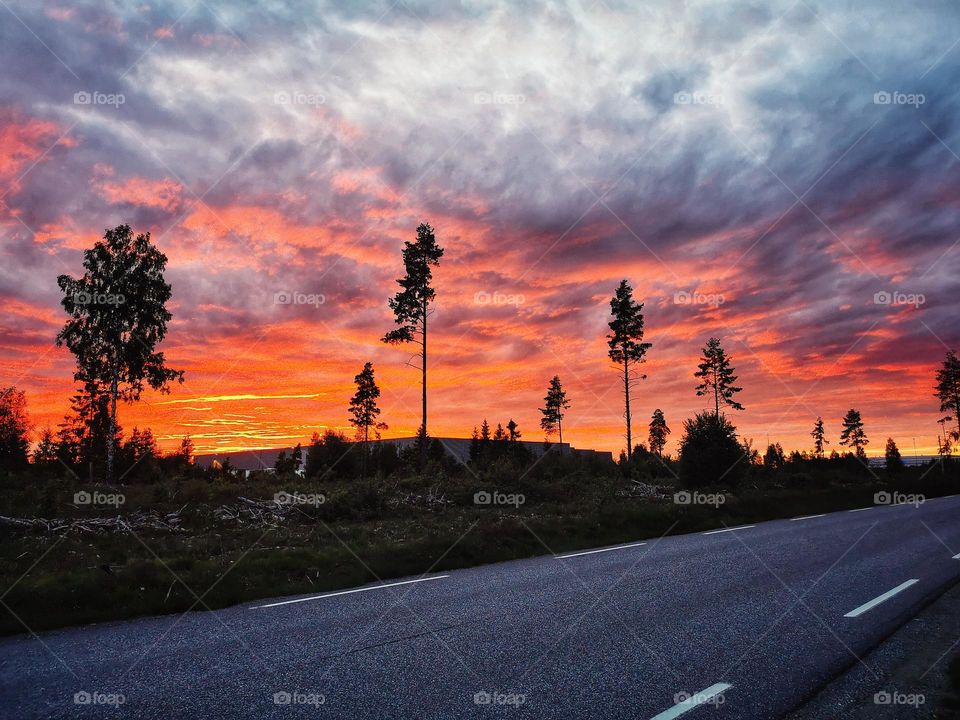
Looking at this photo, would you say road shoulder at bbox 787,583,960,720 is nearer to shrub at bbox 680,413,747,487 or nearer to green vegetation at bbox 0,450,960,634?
green vegetation at bbox 0,450,960,634

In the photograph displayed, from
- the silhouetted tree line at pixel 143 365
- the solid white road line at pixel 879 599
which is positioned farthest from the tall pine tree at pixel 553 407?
the solid white road line at pixel 879 599

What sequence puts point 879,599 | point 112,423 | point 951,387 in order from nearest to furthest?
point 879,599, point 112,423, point 951,387

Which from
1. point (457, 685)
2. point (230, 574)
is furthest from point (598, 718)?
point (230, 574)

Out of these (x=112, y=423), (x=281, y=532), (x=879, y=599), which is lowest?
(x=281, y=532)

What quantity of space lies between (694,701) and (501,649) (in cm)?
206

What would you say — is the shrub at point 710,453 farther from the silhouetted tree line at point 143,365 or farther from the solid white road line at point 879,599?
the solid white road line at point 879,599

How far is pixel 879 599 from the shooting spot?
819cm

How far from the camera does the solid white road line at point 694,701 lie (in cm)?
438

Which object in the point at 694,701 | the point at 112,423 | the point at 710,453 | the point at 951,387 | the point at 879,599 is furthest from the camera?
the point at 951,387

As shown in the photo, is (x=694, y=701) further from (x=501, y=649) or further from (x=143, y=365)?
(x=143, y=365)

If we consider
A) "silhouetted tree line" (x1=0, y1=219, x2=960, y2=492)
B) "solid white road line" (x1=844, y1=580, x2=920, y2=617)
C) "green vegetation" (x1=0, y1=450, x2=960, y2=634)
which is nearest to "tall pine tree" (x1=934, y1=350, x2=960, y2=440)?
"silhouetted tree line" (x1=0, y1=219, x2=960, y2=492)

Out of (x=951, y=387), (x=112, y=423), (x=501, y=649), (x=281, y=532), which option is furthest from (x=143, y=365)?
(x=951, y=387)

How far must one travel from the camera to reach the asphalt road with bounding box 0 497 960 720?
4738 mm

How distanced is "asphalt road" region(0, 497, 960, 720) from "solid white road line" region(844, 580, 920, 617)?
6 cm
